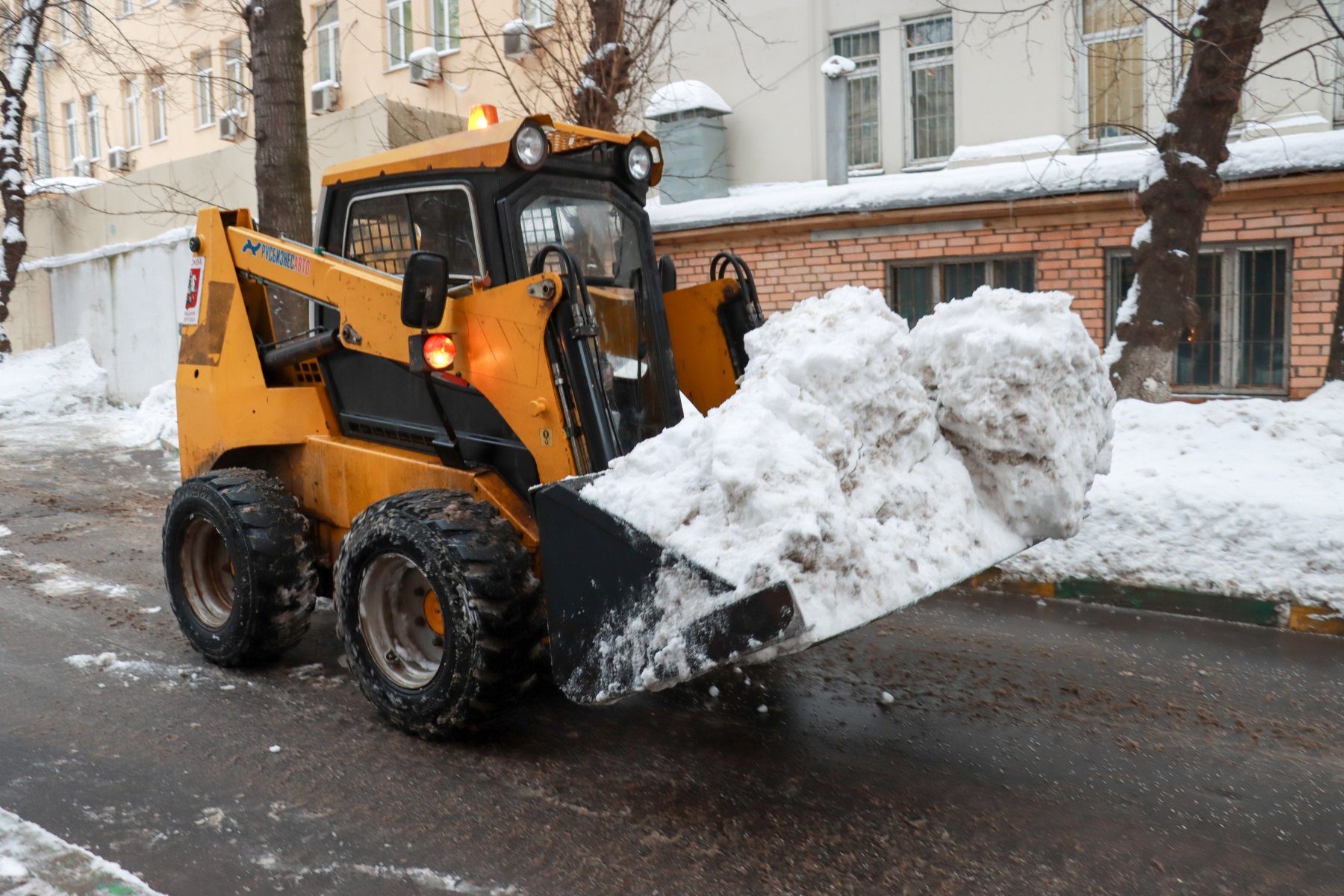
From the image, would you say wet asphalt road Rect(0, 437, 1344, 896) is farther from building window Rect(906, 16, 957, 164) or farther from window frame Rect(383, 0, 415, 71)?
window frame Rect(383, 0, 415, 71)

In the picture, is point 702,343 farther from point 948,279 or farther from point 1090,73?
point 1090,73

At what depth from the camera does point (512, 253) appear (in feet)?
14.1

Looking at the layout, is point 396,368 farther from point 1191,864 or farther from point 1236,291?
point 1236,291

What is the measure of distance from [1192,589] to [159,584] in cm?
591

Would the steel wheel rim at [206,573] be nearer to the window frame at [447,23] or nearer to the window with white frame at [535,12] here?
the window with white frame at [535,12]

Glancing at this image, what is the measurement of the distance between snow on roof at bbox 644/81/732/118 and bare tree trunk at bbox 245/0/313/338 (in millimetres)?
4770

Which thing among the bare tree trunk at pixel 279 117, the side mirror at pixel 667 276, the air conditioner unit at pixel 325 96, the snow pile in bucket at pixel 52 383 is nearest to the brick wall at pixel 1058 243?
the bare tree trunk at pixel 279 117

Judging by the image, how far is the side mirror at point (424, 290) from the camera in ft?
13.3

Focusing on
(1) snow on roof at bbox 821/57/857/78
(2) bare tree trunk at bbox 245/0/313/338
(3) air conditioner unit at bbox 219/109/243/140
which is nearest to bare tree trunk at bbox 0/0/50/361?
(3) air conditioner unit at bbox 219/109/243/140

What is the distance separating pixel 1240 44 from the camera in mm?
7836

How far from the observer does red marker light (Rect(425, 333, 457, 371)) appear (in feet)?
14.1

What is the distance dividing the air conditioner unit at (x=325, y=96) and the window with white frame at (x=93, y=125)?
12.7 m

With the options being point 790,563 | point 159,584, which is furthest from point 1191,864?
point 159,584

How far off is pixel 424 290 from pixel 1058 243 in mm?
7773
